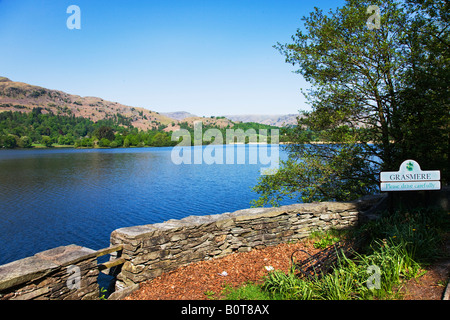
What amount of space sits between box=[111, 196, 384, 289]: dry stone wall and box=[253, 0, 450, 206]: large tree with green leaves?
294cm

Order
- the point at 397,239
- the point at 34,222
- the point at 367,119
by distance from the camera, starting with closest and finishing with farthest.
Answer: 1. the point at 397,239
2. the point at 367,119
3. the point at 34,222

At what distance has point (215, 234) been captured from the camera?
6488mm

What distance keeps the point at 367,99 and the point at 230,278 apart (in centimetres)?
898

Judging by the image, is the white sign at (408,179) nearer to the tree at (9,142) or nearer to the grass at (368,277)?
the grass at (368,277)

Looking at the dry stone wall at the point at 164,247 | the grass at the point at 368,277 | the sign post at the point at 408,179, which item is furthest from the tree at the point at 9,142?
the sign post at the point at 408,179

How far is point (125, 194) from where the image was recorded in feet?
84.6

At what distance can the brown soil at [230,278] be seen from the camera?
4.15m

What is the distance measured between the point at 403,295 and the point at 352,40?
9513 millimetres

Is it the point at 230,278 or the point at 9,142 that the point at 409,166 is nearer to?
the point at 230,278

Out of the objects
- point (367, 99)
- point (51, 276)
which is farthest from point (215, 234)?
point (367, 99)

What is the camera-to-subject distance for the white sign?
20.7ft

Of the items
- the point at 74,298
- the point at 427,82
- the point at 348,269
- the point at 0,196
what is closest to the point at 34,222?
the point at 0,196
